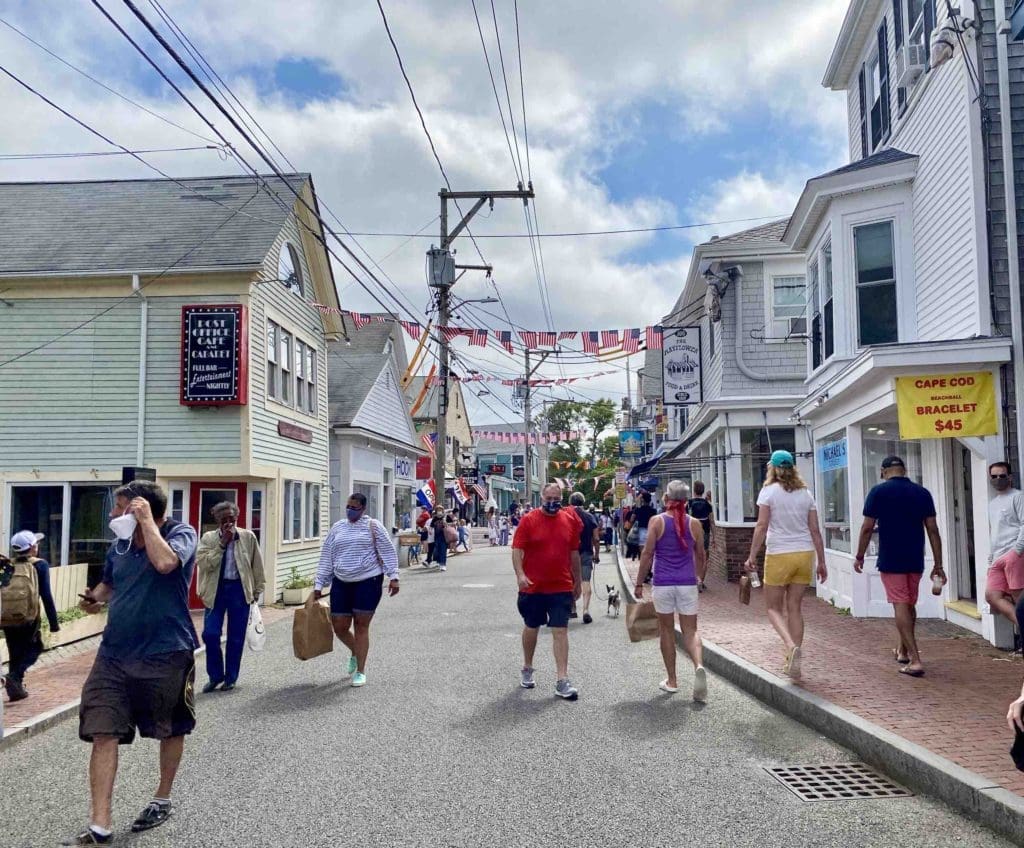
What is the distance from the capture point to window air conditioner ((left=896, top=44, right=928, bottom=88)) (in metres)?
11.3

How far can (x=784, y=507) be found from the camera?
7.93 metres

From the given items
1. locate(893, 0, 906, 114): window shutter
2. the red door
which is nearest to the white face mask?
locate(893, 0, 906, 114): window shutter

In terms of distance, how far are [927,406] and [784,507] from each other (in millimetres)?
2712

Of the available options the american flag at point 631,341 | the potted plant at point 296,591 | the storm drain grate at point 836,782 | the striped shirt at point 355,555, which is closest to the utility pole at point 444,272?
the american flag at point 631,341

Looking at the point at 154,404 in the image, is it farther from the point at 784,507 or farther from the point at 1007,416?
the point at 1007,416

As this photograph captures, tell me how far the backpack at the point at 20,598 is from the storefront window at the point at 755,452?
514 inches

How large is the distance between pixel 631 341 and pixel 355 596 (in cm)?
1386

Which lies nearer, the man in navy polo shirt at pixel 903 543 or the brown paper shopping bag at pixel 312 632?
the man in navy polo shirt at pixel 903 543

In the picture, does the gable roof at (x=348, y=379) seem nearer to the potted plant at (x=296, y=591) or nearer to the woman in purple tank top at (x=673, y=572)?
the potted plant at (x=296, y=591)

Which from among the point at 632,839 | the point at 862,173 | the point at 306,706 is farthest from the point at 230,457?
the point at 632,839

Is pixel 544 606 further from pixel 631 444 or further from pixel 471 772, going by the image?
pixel 631 444

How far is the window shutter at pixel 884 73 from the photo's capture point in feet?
43.0

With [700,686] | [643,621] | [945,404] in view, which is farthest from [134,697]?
[945,404]

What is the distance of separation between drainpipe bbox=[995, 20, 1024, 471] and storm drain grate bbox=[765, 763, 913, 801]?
4.74m
